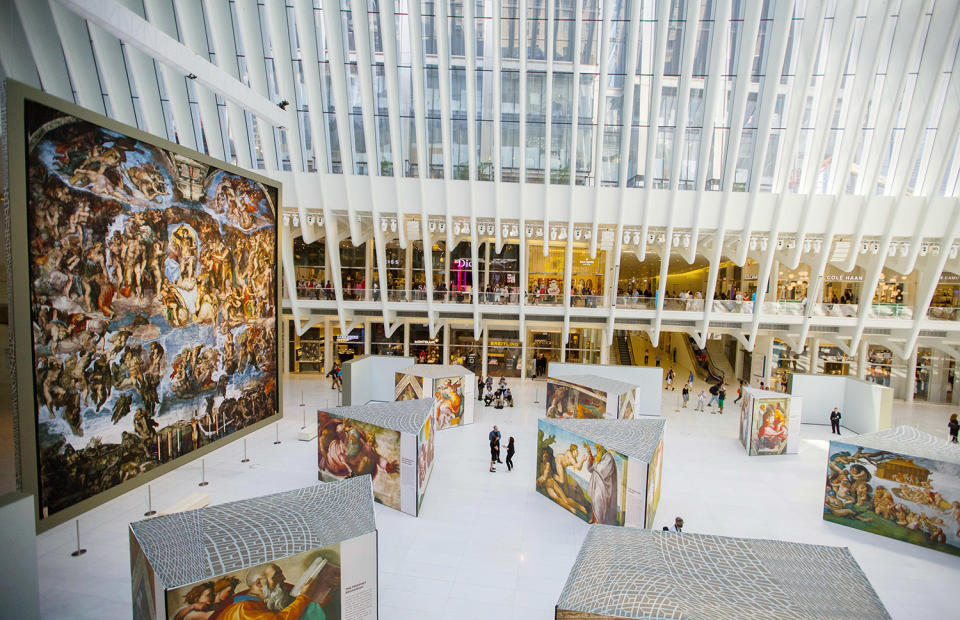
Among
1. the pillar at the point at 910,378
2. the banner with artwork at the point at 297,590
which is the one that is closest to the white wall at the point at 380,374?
the banner with artwork at the point at 297,590

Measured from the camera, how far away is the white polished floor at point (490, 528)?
6.92m

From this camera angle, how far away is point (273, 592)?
16.2 feet

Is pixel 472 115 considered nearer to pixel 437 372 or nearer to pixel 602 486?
pixel 437 372

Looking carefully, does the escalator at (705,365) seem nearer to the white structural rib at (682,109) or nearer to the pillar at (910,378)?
the white structural rib at (682,109)

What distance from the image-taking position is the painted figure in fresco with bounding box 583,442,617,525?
8.72 metres

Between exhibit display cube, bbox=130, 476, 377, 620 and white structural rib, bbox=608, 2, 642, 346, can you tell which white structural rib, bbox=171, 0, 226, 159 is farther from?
exhibit display cube, bbox=130, 476, 377, 620

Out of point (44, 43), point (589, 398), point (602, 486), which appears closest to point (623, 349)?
point (589, 398)

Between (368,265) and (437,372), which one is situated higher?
(368,265)

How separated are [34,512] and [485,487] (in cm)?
777

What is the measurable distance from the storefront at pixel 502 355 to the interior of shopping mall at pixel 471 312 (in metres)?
0.19

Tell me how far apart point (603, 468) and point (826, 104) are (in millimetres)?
15976

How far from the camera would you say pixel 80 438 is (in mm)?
5859

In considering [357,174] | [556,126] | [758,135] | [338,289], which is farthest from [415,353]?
[758,135]

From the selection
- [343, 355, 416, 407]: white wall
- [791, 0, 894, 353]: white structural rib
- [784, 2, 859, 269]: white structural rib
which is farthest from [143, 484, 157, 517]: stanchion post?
[791, 0, 894, 353]: white structural rib
